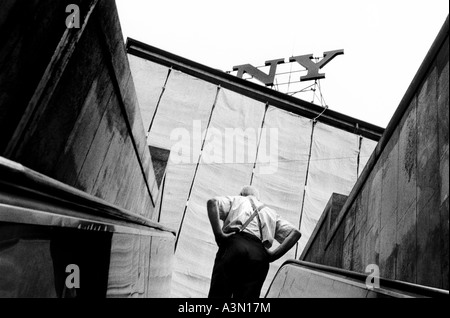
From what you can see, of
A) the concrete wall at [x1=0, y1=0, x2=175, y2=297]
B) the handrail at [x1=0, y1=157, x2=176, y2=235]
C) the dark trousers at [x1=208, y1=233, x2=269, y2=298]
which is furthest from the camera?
the dark trousers at [x1=208, y1=233, x2=269, y2=298]

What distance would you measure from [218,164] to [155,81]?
128 inches

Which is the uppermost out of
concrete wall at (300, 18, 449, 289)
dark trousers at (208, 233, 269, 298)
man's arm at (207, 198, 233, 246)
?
concrete wall at (300, 18, 449, 289)

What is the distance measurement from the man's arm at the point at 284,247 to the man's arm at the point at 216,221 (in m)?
0.34

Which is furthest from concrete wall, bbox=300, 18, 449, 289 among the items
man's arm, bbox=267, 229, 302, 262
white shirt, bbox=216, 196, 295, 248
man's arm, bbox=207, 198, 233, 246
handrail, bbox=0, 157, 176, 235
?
handrail, bbox=0, 157, 176, 235

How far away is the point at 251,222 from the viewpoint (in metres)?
2.97

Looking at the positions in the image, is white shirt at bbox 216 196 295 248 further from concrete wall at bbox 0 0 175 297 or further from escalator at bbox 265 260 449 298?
concrete wall at bbox 0 0 175 297

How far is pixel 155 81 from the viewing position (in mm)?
12023

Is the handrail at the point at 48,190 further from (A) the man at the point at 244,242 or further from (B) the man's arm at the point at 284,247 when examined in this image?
(B) the man's arm at the point at 284,247

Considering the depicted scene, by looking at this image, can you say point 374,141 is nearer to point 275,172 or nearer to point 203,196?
point 275,172

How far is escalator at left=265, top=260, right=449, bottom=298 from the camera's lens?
4.24 ft

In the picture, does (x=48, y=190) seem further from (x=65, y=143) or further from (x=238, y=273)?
(x=238, y=273)

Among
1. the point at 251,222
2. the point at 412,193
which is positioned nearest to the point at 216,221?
the point at 251,222

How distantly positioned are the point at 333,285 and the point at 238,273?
2.75ft
